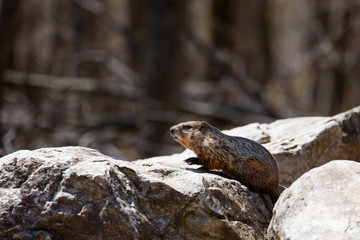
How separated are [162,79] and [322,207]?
7.25 meters

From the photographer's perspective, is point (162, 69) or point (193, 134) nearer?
point (193, 134)

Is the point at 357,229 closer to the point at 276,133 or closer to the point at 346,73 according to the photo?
the point at 276,133

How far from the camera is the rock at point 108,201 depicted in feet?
11.3

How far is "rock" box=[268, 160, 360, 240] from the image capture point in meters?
3.45

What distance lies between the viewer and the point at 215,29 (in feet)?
47.2

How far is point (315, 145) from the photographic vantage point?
17.6ft

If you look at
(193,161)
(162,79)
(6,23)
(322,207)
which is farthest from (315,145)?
(162,79)

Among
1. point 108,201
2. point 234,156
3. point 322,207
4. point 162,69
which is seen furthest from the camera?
point 162,69

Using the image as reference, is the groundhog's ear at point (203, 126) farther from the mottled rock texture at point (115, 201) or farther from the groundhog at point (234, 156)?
the mottled rock texture at point (115, 201)

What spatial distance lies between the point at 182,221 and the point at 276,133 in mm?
2581

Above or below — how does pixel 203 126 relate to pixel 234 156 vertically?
above

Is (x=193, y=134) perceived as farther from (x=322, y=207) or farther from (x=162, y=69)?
(x=162, y=69)

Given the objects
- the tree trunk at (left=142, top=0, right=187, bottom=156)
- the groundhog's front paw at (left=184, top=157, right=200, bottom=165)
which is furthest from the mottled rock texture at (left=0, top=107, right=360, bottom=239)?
the tree trunk at (left=142, top=0, right=187, bottom=156)

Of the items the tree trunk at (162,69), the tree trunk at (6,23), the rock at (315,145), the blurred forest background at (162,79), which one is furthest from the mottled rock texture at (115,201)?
the tree trunk at (162,69)
